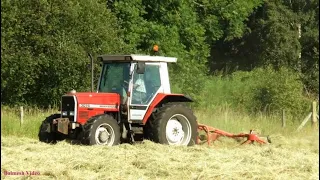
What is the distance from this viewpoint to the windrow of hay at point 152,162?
8.28 m

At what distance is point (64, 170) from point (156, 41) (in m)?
14.8

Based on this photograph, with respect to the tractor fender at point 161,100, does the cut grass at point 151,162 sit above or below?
below

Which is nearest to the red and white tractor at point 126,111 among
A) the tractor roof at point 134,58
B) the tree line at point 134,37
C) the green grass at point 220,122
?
the tractor roof at point 134,58

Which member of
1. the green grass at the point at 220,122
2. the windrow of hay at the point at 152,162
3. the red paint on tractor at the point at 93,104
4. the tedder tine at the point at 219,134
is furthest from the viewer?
the green grass at the point at 220,122

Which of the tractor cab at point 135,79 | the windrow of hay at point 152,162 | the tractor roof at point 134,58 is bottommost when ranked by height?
the windrow of hay at point 152,162

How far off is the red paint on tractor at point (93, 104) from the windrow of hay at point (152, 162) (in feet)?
2.46

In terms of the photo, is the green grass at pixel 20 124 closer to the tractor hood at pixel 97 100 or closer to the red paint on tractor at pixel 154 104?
the tractor hood at pixel 97 100

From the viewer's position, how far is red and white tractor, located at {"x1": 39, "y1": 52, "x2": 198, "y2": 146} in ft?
36.9

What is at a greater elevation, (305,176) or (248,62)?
(248,62)

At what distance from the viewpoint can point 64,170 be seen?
8219 mm

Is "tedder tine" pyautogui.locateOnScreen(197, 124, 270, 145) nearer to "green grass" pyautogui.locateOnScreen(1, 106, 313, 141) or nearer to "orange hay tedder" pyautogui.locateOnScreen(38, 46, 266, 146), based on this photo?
"orange hay tedder" pyautogui.locateOnScreen(38, 46, 266, 146)

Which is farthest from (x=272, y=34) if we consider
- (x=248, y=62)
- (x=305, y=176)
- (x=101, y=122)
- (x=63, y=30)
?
(x=305, y=176)

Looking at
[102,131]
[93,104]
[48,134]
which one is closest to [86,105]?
[93,104]

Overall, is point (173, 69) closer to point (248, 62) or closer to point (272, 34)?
point (272, 34)
